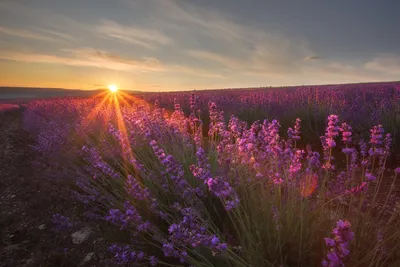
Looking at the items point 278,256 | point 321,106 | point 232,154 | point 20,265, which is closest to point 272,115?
point 321,106

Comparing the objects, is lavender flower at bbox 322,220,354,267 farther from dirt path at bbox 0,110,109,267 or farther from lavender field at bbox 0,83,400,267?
dirt path at bbox 0,110,109,267

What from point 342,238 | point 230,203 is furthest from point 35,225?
point 342,238

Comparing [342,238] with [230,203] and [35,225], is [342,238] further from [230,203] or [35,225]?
[35,225]

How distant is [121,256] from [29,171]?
3981mm

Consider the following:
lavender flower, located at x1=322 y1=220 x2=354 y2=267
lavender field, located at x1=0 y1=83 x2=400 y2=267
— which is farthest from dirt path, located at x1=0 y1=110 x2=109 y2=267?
lavender flower, located at x1=322 y1=220 x2=354 y2=267

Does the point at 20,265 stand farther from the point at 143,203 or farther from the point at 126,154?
the point at 126,154

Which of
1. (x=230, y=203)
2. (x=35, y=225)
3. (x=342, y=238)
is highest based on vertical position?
(x=342, y=238)

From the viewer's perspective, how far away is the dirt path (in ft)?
7.63

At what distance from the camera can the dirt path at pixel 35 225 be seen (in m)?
2.32

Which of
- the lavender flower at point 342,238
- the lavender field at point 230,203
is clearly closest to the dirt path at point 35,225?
the lavender field at point 230,203

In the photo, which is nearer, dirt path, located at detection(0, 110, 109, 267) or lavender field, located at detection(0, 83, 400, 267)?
lavender field, located at detection(0, 83, 400, 267)

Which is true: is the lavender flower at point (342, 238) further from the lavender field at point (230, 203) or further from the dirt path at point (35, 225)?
the dirt path at point (35, 225)

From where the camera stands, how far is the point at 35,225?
2.88m

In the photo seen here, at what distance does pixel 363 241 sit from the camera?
5.51ft
